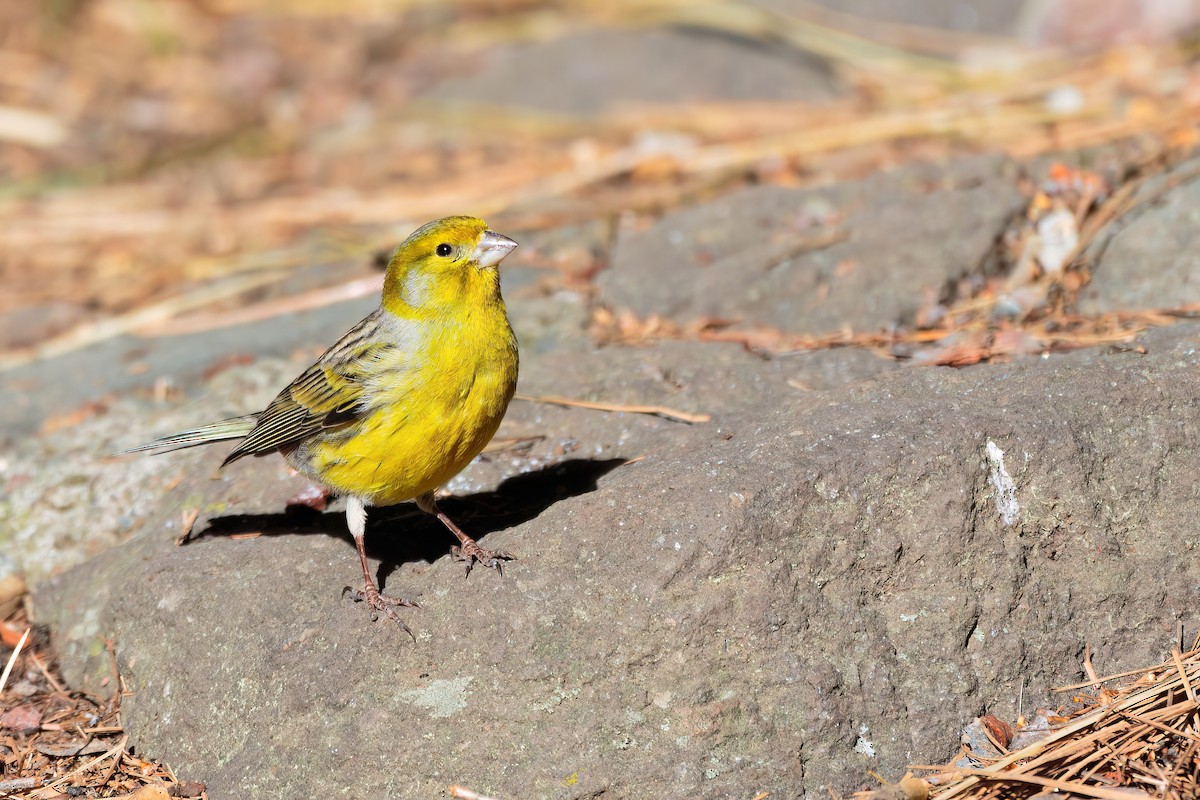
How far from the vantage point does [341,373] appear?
4805 millimetres

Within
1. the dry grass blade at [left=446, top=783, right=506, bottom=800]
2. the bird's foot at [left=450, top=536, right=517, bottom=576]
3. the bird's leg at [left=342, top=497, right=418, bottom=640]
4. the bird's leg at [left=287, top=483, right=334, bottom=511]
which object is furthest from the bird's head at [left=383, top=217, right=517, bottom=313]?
the dry grass blade at [left=446, top=783, right=506, bottom=800]

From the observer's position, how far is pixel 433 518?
17.3 feet

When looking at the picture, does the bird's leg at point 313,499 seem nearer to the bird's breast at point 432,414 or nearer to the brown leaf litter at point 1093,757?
the bird's breast at point 432,414

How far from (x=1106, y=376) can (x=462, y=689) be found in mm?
2679

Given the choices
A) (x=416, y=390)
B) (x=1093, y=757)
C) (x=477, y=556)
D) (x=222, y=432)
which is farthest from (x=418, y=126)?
(x=1093, y=757)

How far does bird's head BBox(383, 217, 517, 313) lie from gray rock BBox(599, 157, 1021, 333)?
7.05ft

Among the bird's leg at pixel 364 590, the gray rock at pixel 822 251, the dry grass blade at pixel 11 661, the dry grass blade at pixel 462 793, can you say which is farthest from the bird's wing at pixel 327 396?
the gray rock at pixel 822 251

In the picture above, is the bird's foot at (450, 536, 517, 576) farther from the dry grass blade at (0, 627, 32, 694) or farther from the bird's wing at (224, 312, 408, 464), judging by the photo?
the dry grass blade at (0, 627, 32, 694)

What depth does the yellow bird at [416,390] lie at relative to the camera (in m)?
4.45

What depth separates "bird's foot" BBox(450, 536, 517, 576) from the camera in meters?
4.29

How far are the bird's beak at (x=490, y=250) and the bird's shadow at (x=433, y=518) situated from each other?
991 millimetres

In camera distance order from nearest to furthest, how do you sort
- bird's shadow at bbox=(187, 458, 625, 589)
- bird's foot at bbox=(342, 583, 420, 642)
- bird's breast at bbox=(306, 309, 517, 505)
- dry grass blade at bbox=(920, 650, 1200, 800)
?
dry grass blade at bbox=(920, 650, 1200, 800), bird's foot at bbox=(342, 583, 420, 642), bird's breast at bbox=(306, 309, 517, 505), bird's shadow at bbox=(187, 458, 625, 589)

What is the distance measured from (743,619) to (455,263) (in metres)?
1.83

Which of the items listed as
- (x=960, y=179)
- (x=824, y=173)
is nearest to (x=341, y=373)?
(x=960, y=179)
